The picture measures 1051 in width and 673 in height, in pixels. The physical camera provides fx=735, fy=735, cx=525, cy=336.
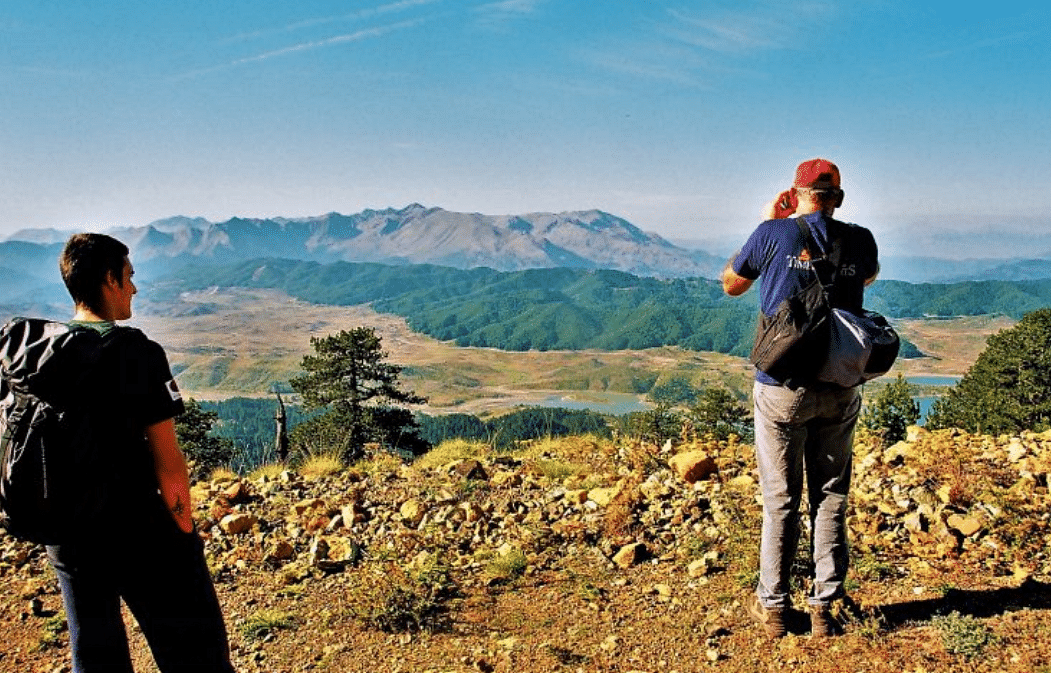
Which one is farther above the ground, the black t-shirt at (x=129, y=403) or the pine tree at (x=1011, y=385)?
the black t-shirt at (x=129, y=403)

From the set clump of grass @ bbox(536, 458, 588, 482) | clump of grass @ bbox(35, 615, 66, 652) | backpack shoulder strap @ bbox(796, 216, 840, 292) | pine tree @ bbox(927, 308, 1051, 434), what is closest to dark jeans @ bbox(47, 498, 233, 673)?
clump of grass @ bbox(35, 615, 66, 652)

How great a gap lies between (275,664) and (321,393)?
32279mm

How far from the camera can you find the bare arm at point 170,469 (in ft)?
9.17

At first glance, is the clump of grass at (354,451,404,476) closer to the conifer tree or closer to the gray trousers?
the gray trousers

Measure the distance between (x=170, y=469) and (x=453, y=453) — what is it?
629 cm

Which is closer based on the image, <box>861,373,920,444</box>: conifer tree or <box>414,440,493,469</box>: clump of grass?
<box>414,440,493,469</box>: clump of grass

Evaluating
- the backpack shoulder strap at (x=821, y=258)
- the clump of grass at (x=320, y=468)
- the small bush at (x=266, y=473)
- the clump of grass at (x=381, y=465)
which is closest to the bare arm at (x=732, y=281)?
the backpack shoulder strap at (x=821, y=258)

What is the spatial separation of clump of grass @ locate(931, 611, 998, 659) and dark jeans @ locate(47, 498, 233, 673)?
360 cm

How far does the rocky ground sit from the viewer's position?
4.07m

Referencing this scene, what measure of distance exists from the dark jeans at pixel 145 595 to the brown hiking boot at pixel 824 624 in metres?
3.03

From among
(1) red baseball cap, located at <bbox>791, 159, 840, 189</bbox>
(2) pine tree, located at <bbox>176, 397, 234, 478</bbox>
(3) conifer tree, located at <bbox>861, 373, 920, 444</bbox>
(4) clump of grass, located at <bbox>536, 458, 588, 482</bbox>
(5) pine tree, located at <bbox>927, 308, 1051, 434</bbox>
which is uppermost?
(1) red baseball cap, located at <bbox>791, 159, 840, 189</bbox>

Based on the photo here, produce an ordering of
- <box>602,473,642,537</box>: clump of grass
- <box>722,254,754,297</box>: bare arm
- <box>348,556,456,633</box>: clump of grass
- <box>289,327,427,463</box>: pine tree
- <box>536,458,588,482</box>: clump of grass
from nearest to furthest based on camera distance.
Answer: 1. <box>722,254,754,297</box>: bare arm
2. <box>348,556,456,633</box>: clump of grass
3. <box>602,473,642,537</box>: clump of grass
4. <box>536,458,588,482</box>: clump of grass
5. <box>289,327,427,463</box>: pine tree

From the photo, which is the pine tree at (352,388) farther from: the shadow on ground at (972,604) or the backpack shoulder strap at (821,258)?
the backpack shoulder strap at (821,258)

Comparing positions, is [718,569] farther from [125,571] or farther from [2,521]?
[2,521]
